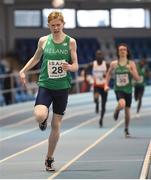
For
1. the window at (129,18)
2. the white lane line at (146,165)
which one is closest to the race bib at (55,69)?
the white lane line at (146,165)

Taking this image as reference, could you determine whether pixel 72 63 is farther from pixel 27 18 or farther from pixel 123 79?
pixel 27 18

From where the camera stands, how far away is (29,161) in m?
12.1

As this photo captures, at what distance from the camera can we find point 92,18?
4381 cm

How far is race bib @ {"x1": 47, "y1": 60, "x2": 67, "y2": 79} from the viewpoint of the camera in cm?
1038

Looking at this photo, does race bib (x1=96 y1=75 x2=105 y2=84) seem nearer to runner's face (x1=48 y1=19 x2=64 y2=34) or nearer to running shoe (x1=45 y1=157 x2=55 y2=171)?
running shoe (x1=45 y1=157 x2=55 y2=171)

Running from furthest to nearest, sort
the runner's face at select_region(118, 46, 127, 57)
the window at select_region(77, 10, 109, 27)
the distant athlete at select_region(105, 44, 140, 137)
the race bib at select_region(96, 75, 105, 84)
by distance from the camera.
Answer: the window at select_region(77, 10, 109, 27)
the race bib at select_region(96, 75, 105, 84)
the distant athlete at select_region(105, 44, 140, 137)
the runner's face at select_region(118, 46, 127, 57)

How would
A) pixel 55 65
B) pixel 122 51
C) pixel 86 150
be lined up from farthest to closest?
pixel 122 51 → pixel 86 150 → pixel 55 65

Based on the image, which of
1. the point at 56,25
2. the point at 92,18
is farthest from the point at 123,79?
the point at 92,18

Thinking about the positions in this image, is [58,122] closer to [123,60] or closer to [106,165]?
[106,165]

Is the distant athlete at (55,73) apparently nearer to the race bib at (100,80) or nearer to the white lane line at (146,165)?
the white lane line at (146,165)

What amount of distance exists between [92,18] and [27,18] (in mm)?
3921

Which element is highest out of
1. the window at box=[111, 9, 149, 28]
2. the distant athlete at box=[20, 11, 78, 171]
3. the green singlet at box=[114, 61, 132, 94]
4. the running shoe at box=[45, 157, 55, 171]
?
the window at box=[111, 9, 149, 28]

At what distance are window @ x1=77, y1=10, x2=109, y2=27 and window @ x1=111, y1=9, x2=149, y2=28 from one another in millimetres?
469

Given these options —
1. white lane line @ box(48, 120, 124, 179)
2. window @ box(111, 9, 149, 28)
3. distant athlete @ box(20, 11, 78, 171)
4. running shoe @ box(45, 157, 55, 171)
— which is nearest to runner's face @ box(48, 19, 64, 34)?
distant athlete @ box(20, 11, 78, 171)
